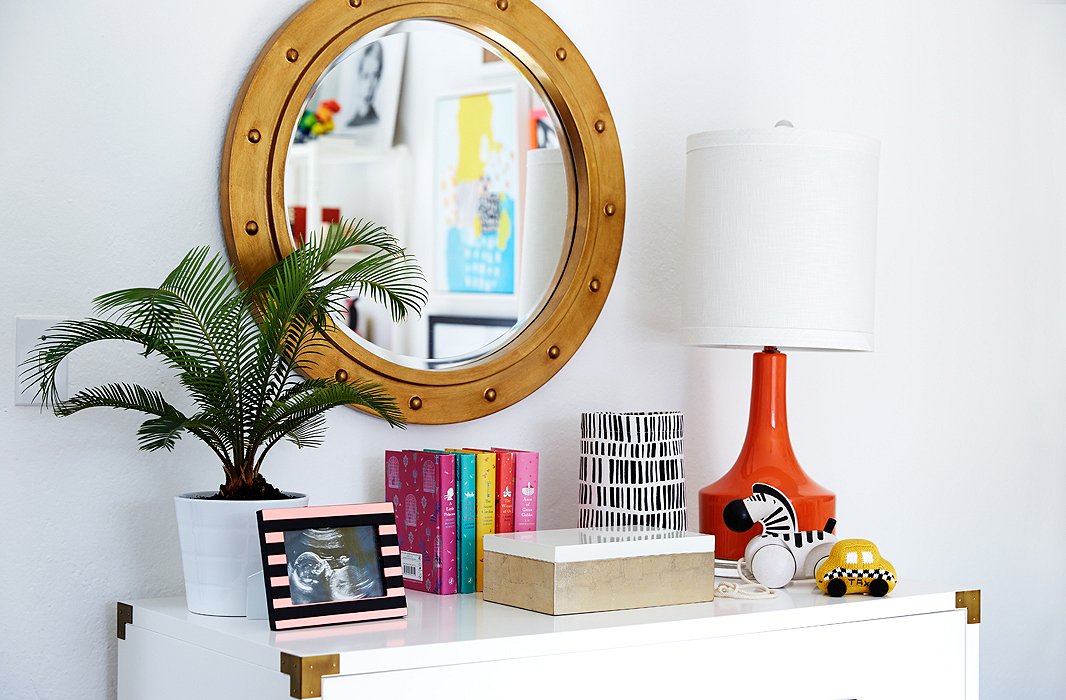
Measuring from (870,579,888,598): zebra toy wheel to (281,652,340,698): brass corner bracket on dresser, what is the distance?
0.74 metres

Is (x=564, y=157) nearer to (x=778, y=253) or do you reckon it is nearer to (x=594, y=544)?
(x=778, y=253)

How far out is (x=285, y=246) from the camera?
1554 mm

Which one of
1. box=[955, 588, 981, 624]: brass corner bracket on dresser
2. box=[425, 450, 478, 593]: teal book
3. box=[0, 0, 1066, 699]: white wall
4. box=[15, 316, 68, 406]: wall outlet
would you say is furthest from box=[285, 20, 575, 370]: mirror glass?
box=[955, 588, 981, 624]: brass corner bracket on dresser

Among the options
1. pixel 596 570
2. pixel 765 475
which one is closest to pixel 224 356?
pixel 596 570

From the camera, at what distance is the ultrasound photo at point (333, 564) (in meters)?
1.26

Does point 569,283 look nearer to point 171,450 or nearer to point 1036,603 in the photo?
point 171,450

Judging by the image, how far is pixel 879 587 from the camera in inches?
59.6

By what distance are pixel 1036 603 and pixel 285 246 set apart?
5.86ft

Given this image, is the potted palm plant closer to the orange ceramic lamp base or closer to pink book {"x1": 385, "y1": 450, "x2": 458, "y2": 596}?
pink book {"x1": 385, "y1": 450, "x2": 458, "y2": 596}

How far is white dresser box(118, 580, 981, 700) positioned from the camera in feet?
3.83

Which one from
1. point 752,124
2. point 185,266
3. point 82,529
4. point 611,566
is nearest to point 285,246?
point 185,266

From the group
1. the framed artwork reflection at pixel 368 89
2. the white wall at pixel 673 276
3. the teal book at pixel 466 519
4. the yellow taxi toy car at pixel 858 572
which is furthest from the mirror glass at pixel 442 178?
the yellow taxi toy car at pixel 858 572

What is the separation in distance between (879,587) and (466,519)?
21.1 inches

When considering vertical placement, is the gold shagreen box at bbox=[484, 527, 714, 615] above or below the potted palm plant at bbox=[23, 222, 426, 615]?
below
